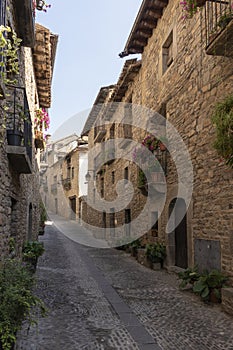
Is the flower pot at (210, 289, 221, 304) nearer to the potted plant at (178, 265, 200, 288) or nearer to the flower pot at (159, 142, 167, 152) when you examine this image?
the potted plant at (178, 265, 200, 288)

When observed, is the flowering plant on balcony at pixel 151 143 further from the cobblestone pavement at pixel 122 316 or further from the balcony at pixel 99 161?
the balcony at pixel 99 161

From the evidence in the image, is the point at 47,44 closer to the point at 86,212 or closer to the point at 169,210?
the point at 169,210

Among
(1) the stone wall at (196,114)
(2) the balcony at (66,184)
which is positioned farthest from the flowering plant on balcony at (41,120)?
(2) the balcony at (66,184)

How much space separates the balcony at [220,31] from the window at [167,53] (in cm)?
289

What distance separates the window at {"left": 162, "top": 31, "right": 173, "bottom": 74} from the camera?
9212 millimetres

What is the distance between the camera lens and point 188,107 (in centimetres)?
769

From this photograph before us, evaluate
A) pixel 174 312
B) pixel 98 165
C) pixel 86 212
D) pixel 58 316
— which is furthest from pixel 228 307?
pixel 86 212

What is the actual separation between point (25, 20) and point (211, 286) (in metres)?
5.67

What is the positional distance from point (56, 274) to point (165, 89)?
5.73 metres

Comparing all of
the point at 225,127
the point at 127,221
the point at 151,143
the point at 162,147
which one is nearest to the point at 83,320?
the point at 225,127

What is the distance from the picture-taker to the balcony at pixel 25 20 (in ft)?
18.6

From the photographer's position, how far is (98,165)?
67.3ft

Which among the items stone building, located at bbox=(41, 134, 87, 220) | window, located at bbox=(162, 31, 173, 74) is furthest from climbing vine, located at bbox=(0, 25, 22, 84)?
stone building, located at bbox=(41, 134, 87, 220)

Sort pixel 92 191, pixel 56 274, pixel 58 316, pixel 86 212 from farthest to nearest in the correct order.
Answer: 1. pixel 86 212
2. pixel 92 191
3. pixel 56 274
4. pixel 58 316
